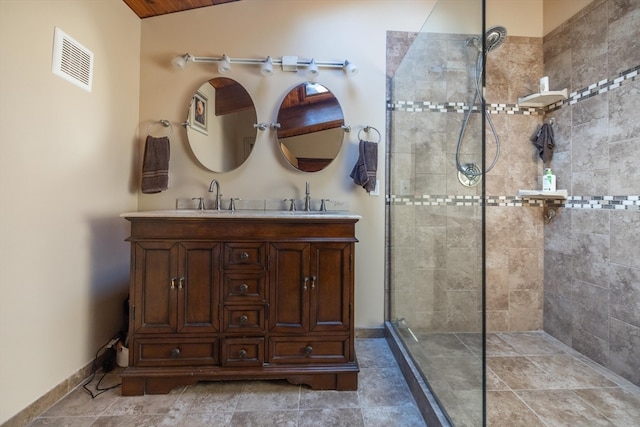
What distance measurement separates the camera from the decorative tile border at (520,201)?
1306mm

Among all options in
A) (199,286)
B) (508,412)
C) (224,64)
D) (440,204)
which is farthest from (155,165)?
(508,412)

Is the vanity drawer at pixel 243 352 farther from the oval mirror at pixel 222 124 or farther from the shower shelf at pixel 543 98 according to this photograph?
the shower shelf at pixel 543 98

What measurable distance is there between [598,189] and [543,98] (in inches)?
30.5

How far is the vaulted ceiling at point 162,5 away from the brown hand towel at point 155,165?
93 cm

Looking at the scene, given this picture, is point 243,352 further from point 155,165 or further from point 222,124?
point 222,124

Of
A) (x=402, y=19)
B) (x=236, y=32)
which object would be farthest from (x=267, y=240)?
(x=402, y=19)

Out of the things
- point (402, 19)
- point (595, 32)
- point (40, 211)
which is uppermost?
point (402, 19)

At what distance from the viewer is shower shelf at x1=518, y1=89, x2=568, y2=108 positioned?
6.60 feet

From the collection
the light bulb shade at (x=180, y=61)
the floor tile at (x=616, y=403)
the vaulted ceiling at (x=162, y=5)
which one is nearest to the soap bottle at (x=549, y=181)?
the floor tile at (x=616, y=403)

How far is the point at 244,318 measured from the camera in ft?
4.96

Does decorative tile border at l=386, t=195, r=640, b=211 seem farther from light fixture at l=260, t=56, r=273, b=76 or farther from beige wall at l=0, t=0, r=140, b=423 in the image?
beige wall at l=0, t=0, r=140, b=423

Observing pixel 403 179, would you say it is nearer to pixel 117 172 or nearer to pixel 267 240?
pixel 267 240

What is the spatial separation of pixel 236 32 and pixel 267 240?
1672 millimetres

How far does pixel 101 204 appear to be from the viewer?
174cm
